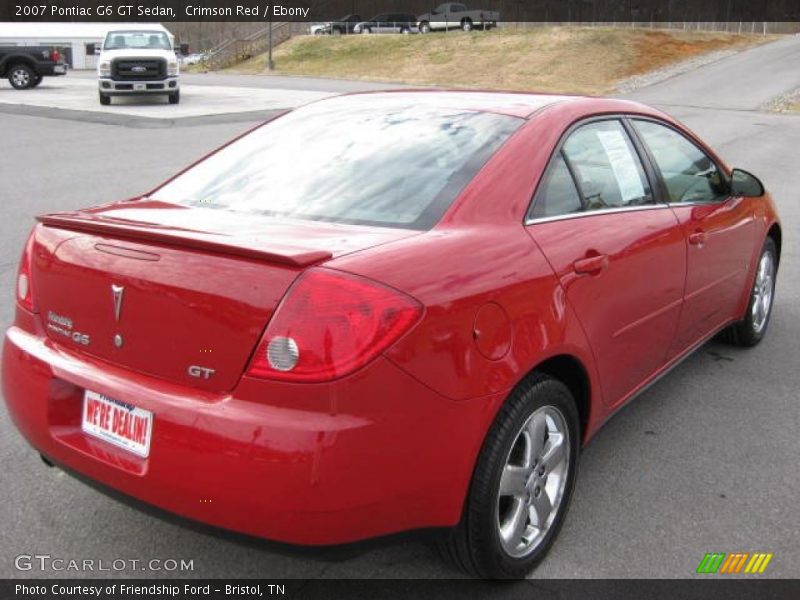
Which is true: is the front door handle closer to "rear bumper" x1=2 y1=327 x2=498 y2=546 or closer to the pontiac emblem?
"rear bumper" x1=2 y1=327 x2=498 y2=546

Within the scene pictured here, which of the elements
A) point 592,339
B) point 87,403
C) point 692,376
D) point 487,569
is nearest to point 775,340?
point 692,376

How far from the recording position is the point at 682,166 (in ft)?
13.4

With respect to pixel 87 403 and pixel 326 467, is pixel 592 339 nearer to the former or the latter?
pixel 326 467

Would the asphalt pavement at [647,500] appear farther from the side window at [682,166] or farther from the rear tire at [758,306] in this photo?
the side window at [682,166]

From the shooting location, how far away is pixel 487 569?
2586 mm

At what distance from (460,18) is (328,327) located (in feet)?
183

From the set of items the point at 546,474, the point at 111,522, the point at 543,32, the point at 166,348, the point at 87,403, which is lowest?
the point at 111,522

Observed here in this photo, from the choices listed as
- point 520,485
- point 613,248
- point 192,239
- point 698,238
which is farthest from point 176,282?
point 698,238

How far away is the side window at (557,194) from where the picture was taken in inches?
114

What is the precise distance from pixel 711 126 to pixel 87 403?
767 inches

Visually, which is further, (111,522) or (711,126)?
(711,126)

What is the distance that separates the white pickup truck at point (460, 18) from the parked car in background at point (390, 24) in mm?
2801

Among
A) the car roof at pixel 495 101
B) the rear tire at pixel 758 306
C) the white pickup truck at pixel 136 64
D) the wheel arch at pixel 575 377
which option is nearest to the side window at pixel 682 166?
the car roof at pixel 495 101

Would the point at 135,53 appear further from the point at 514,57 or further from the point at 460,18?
the point at 460,18
